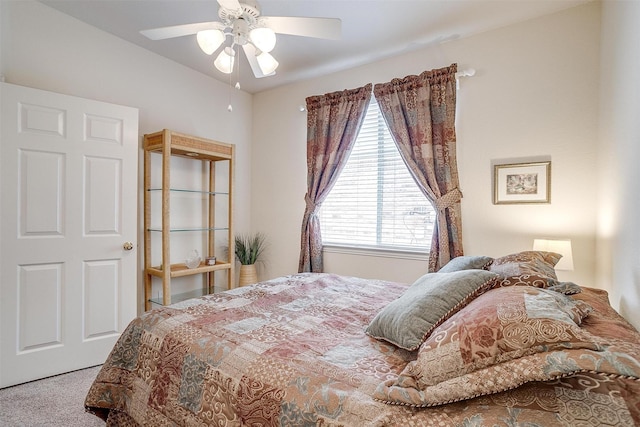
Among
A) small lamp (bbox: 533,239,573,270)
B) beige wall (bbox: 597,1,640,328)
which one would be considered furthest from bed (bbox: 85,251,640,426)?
small lamp (bbox: 533,239,573,270)

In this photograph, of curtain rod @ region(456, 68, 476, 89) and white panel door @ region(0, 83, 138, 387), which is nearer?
white panel door @ region(0, 83, 138, 387)

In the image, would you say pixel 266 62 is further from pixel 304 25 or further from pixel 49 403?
pixel 49 403

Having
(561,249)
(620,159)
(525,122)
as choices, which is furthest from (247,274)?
(620,159)

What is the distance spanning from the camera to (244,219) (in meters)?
4.30

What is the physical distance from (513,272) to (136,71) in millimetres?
3610

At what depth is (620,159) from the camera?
181 centimetres

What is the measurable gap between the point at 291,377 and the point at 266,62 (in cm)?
190

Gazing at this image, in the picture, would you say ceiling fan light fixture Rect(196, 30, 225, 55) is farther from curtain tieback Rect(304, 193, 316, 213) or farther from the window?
curtain tieback Rect(304, 193, 316, 213)

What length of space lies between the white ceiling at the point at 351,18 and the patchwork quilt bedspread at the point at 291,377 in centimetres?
221

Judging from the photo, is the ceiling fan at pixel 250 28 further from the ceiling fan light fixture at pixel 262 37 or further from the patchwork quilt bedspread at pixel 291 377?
the patchwork quilt bedspread at pixel 291 377

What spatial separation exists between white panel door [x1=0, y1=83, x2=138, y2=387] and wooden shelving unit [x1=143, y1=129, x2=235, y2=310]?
249mm

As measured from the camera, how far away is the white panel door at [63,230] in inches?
88.1

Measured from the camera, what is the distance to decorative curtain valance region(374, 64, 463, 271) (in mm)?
2844

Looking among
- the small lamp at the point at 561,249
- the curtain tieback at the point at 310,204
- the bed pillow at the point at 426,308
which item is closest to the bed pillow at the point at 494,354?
the bed pillow at the point at 426,308
